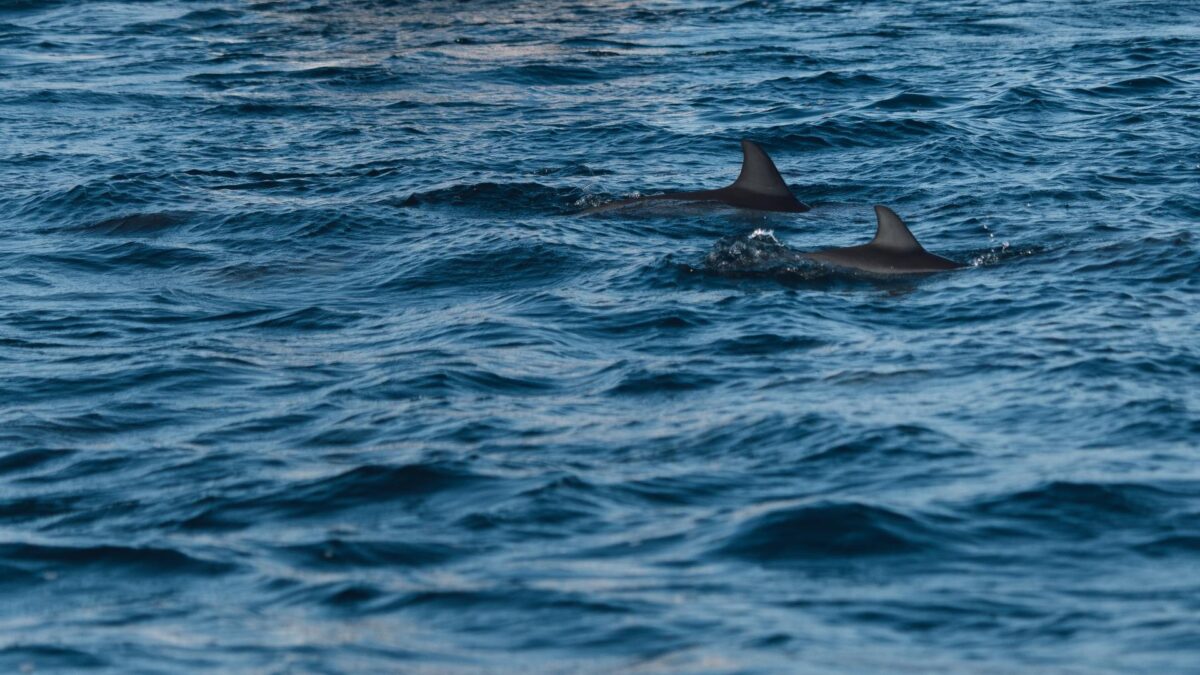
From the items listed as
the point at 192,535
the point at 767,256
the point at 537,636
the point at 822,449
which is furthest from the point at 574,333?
the point at 537,636

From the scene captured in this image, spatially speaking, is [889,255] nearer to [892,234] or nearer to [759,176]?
[892,234]

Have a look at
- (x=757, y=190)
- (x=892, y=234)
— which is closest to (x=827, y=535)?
(x=892, y=234)

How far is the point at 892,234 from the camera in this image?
16.3 metres

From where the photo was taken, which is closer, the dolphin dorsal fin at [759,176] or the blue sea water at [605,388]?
the blue sea water at [605,388]

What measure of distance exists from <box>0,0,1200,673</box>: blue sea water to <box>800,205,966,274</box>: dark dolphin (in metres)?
0.39

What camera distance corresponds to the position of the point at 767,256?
55.9ft

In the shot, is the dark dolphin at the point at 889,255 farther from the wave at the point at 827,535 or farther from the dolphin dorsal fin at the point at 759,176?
the wave at the point at 827,535

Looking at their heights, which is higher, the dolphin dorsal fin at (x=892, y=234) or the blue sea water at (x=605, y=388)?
the dolphin dorsal fin at (x=892, y=234)

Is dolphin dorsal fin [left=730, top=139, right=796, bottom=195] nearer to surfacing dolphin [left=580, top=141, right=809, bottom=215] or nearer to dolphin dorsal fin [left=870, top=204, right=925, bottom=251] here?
surfacing dolphin [left=580, top=141, right=809, bottom=215]

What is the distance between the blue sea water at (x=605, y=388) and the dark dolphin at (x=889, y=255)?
1.28ft

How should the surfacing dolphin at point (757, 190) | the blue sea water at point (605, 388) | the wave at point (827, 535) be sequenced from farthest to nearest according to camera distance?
the surfacing dolphin at point (757, 190), the wave at point (827, 535), the blue sea water at point (605, 388)

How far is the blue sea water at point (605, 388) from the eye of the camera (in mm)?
9375

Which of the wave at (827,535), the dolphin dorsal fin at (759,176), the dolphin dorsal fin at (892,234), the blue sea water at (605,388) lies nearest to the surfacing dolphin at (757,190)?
the dolphin dorsal fin at (759,176)

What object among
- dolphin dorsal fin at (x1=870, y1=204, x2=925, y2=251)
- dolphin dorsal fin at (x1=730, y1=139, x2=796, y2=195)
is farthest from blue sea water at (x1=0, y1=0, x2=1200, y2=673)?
dolphin dorsal fin at (x1=870, y1=204, x2=925, y2=251)
